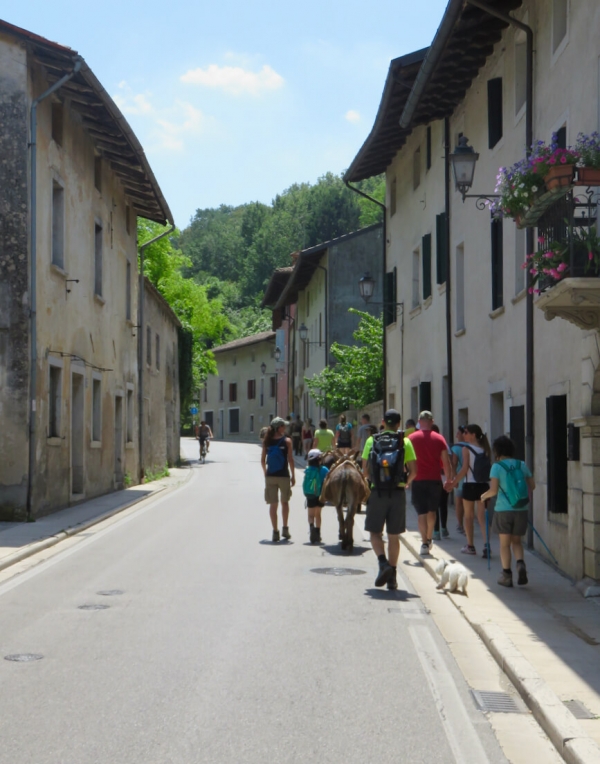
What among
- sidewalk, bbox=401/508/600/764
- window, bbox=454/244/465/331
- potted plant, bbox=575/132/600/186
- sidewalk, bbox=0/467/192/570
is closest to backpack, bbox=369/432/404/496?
sidewalk, bbox=401/508/600/764

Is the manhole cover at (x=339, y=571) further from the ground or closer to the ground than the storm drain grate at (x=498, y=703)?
closer to the ground

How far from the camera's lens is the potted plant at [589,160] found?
407 inches

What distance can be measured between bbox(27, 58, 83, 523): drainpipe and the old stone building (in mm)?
21

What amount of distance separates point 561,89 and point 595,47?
1610 millimetres

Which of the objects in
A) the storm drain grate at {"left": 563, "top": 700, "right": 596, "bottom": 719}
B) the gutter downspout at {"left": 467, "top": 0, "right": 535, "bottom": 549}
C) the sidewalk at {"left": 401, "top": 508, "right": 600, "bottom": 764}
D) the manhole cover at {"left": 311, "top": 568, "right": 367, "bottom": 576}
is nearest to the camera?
the sidewalk at {"left": 401, "top": 508, "right": 600, "bottom": 764}

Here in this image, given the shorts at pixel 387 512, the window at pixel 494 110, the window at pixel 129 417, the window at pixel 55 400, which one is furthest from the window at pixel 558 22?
the window at pixel 129 417

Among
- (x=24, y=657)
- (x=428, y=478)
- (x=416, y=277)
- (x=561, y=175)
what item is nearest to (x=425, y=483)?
(x=428, y=478)

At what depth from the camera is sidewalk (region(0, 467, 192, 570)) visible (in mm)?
14562

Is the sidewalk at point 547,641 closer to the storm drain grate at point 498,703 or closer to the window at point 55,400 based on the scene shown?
the storm drain grate at point 498,703

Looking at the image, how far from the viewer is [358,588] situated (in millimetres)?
11633

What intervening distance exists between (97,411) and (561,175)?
1706 cm

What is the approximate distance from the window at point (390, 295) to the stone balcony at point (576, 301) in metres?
18.0

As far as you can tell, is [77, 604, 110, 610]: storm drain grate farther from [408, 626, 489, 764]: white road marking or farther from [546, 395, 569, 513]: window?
[546, 395, 569, 513]: window

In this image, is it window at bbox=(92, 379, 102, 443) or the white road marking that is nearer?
the white road marking
